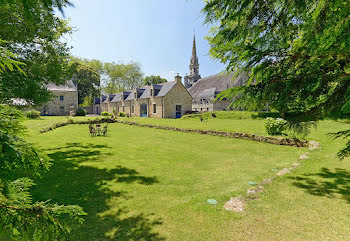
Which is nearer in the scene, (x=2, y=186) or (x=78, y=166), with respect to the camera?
(x=2, y=186)

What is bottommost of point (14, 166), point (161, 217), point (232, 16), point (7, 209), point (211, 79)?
point (161, 217)

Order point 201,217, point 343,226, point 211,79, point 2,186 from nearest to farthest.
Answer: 1. point 2,186
2. point 343,226
3. point 201,217
4. point 211,79

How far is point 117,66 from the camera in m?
62.1

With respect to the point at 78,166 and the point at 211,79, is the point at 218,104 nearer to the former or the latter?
the point at 211,79

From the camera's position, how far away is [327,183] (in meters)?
5.08

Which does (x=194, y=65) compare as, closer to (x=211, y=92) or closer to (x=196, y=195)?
(x=211, y=92)

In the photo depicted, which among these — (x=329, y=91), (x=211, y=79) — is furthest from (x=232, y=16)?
(x=211, y=79)

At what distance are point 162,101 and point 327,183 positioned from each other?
31.1m

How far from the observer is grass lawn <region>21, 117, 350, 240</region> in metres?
3.27

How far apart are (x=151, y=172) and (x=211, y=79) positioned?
2010 inches

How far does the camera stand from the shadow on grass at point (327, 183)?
453 centimetres

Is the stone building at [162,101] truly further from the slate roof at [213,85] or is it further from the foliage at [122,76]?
the foliage at [122,76]

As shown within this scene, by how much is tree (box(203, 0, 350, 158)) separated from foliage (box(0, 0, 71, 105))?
21.1ft

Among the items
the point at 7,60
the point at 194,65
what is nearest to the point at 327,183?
the point at 7,60
